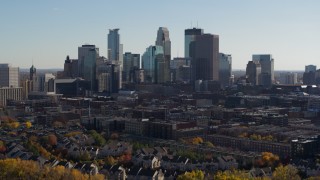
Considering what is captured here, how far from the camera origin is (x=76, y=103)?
231 feet

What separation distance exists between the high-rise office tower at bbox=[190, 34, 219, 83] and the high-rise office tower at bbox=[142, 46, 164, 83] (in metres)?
6.62

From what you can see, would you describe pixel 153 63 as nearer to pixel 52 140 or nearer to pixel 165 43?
pixel 165 43

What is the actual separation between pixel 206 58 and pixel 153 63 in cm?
1070

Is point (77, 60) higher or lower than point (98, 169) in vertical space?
higher

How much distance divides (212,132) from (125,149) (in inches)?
474

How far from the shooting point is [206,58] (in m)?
104

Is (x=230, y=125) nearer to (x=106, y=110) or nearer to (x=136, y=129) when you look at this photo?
(x=136, y=129)

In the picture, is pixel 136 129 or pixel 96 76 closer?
pixel 136 129

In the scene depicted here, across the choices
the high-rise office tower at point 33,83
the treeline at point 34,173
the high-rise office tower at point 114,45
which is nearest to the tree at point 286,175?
the treeline at point 34,173

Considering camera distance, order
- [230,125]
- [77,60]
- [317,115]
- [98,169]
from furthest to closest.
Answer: [77,60]
[317,115]
[230,125]
[98,169]

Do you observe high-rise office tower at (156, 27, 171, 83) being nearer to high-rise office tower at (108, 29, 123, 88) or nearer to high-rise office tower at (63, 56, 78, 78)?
high-rise office tower at (108, 29, 123, 88)

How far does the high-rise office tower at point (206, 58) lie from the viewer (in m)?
102

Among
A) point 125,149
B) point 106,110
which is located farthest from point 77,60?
point 125,149

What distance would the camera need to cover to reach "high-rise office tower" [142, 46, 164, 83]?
338 feet
